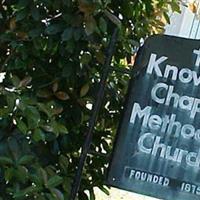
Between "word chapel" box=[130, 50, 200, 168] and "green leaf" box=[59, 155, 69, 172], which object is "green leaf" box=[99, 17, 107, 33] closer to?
"word chapel" box=[130, 50, 200, 168]

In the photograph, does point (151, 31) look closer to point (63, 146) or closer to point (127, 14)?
point (127, 14)

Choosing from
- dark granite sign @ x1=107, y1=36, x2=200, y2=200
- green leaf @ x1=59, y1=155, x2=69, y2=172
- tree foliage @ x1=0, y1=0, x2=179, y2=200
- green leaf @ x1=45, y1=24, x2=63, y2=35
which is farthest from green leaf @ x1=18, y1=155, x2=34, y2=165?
green leaf @ x1=45, y1=24, x2=63, y2=35

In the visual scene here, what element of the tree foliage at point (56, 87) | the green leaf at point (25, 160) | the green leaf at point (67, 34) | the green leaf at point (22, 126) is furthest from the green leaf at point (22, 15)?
the green leaf at point (25, 160)

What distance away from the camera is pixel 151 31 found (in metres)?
2.93

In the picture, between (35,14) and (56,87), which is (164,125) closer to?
(56,87)

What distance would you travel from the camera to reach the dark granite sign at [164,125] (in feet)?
7.76

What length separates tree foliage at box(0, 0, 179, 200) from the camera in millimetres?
2217

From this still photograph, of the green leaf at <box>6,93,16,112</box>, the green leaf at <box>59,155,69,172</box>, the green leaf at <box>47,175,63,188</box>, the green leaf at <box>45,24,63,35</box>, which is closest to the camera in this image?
the green leaf at <box>6,93,16,112</box>

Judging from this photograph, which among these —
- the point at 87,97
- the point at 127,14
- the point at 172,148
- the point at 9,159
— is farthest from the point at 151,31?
the point at 9,159

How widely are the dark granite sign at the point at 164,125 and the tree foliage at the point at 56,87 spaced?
0.68 feet

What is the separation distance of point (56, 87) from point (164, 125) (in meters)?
0.44

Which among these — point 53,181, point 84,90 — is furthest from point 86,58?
point 53,181

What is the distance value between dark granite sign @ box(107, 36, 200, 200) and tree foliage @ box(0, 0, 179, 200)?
206 millimetres

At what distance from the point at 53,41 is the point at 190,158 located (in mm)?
670
